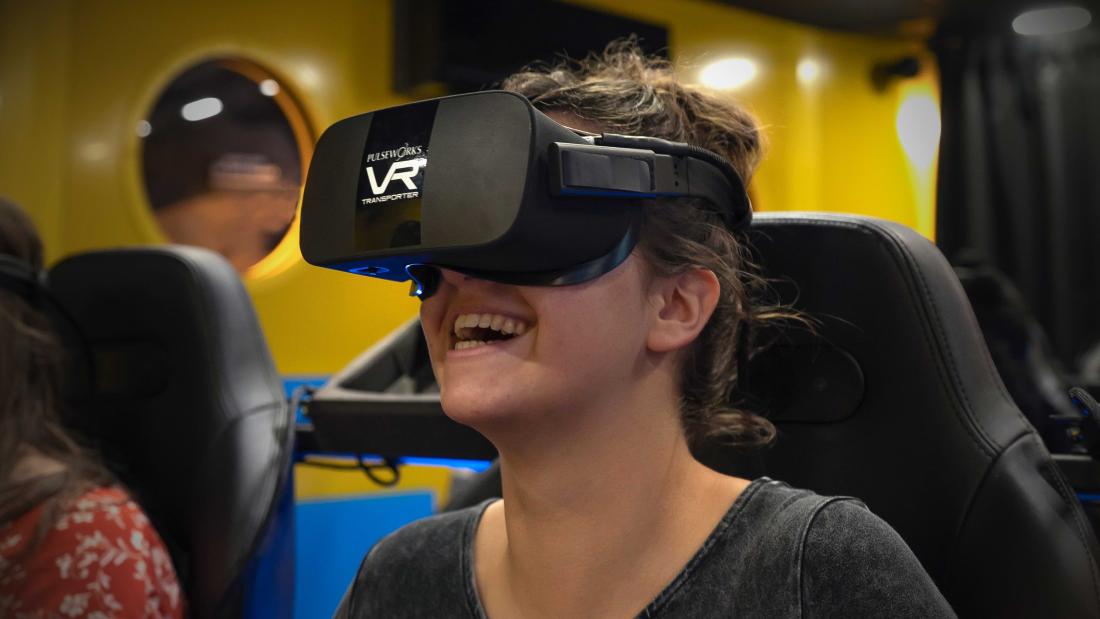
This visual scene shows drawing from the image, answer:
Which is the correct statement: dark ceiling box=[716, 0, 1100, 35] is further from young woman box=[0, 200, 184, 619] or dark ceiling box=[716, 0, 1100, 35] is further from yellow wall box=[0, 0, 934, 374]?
young woman box=[0, 200, 184, 619]

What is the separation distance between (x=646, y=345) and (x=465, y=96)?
0.26 metres

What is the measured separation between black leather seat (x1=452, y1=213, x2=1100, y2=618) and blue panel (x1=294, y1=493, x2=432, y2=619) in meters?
1.82

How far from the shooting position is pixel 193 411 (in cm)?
149

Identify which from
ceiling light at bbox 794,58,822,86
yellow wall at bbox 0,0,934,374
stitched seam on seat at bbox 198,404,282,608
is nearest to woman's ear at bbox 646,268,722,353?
stitched seam on seat at bbox 198,404,282,608

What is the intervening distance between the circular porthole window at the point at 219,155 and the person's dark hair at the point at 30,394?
6.25 feet

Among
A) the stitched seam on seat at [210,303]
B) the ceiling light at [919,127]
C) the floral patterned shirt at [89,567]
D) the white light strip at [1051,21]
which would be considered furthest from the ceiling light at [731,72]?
the floral patterned shirt at [89,567]

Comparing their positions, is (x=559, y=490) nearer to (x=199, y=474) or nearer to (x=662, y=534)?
(x=662, y=534)

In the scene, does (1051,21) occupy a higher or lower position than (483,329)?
higher

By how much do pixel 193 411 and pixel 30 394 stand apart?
0.75 ft

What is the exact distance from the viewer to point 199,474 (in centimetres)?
146

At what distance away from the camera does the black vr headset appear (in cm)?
74

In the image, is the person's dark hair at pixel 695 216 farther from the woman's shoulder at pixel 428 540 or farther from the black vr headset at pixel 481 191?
the woman's shoulder at pixel 428 540

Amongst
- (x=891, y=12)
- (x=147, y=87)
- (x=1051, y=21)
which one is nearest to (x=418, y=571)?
(x=147, y=87)

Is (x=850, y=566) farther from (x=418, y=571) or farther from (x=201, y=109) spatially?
(x=201, y=109)
